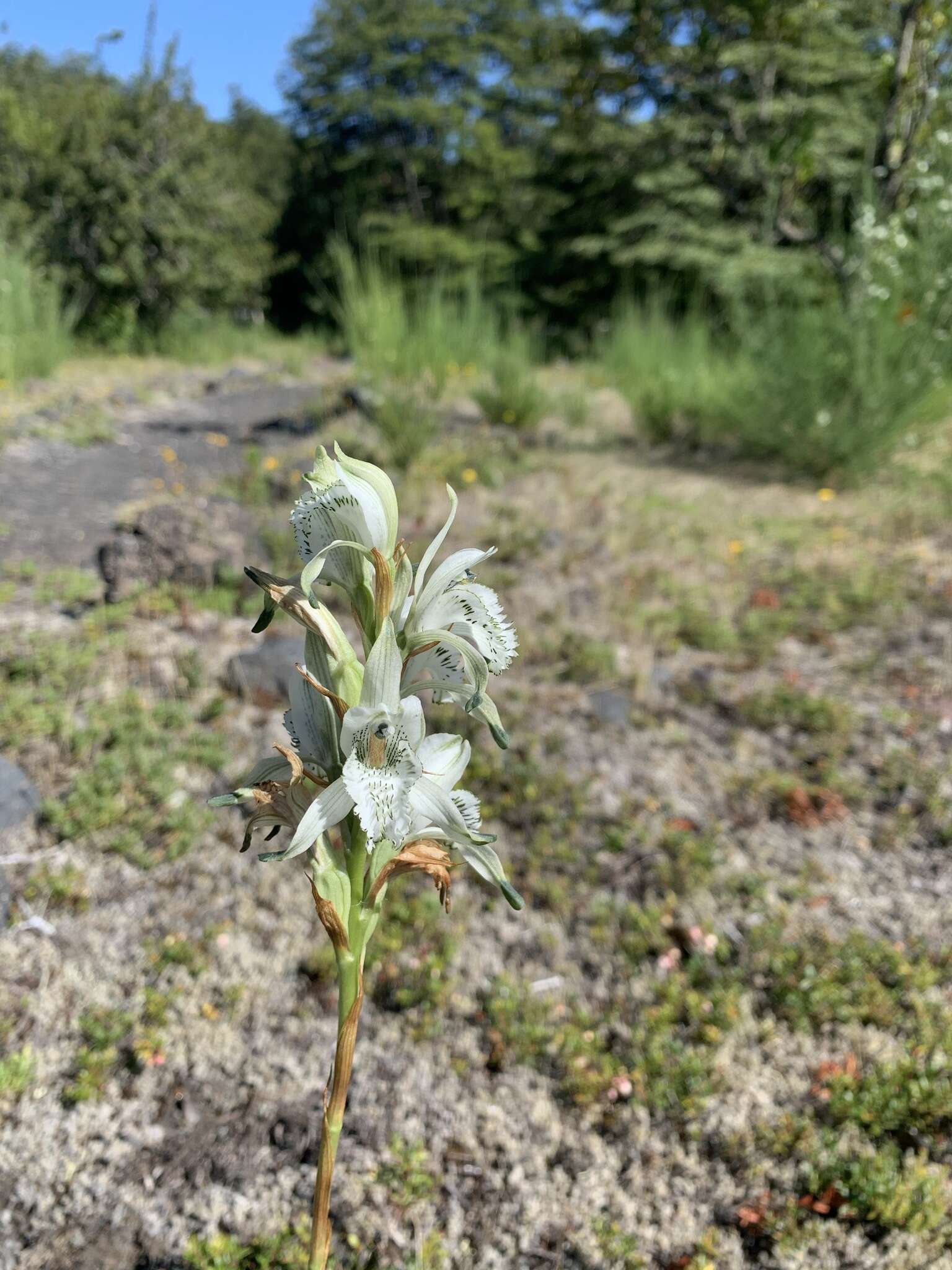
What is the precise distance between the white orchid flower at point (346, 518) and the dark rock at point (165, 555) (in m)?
3.04

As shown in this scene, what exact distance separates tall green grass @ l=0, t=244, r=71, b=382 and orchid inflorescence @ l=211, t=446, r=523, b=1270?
827 cm

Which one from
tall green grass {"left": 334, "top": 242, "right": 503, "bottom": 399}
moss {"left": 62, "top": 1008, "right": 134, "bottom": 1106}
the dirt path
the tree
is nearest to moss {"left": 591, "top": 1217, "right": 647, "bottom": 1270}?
moss {"left": 62, "top": 1008, "right": 134, "bottom": 1106}

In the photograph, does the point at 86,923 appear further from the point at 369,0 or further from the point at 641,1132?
the point at 369,0

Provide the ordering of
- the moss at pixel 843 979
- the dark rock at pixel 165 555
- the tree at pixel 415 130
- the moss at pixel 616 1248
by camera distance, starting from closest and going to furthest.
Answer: the moss at pixel 616 1248 < the moss at pixel 843 979 < the dark rock at pixel 165 555 < the tree at pixel 415 130

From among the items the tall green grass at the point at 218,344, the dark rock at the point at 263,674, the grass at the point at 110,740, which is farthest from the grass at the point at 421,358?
the tall green grass at the point at 218,344

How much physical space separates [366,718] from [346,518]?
23 centimetres

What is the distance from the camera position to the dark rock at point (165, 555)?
3830mm

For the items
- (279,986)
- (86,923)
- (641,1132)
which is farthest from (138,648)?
(641,1132)

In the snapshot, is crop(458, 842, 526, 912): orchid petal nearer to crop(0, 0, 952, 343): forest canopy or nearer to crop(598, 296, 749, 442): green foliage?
crop(0, 0, 952, 343): forest canopy

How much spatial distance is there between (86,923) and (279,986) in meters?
A: 0.57

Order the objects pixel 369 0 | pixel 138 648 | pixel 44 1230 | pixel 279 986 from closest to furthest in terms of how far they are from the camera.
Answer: pixel 44 1230 < pixel 279 986 < pixel 138 648 < pixel 369 0

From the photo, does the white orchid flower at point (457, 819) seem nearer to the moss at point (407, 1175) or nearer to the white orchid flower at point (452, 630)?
the white orchid flower at point (452, 630)

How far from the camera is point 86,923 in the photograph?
2297mm

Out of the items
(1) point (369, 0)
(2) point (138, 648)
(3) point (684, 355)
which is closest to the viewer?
(2) point (138, 648)
